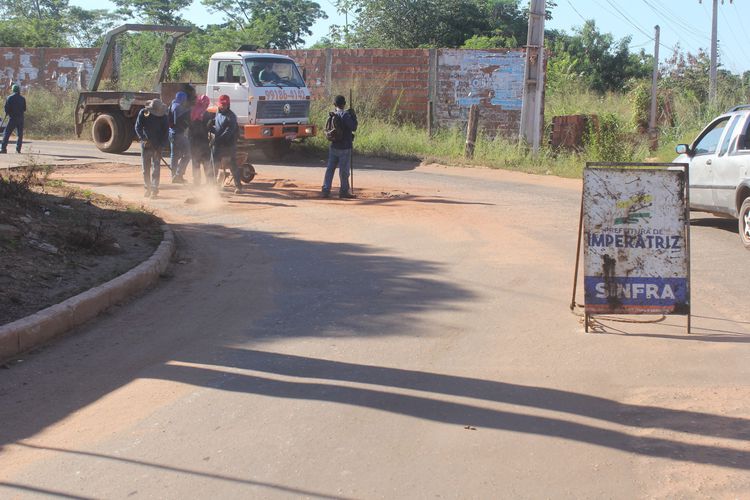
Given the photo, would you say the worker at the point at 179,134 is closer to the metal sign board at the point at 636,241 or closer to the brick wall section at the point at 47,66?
the metal sign board at the point at 636,241

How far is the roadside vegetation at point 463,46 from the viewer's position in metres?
22.7

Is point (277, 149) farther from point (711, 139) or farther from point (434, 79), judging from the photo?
point (711, 139)

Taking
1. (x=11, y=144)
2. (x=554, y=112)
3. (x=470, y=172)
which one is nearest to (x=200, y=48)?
(x=11, y=144)

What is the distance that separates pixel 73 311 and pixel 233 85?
44.9ft

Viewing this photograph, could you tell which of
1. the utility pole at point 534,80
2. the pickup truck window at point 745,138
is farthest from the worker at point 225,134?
the utility pole at point 534,80

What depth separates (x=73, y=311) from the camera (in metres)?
7.18

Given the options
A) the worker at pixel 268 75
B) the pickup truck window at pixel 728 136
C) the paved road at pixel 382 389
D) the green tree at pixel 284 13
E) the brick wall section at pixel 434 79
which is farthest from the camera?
the green tree at pixel 284 13

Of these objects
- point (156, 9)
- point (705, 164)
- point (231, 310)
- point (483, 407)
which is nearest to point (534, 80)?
point (705, 164)

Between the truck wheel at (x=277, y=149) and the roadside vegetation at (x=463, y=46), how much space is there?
1.32m

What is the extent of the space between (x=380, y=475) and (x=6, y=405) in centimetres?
259

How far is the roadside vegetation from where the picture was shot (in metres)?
22.7

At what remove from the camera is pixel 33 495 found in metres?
4.20

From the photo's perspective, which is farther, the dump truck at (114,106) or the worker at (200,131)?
the dump truck at (114,106)

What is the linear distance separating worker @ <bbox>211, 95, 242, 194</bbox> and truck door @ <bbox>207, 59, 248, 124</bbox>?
16.1 ft
